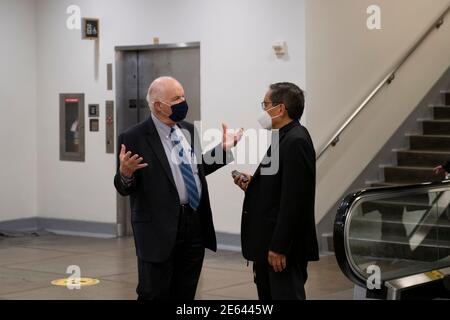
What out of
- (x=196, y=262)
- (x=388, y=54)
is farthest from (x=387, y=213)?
(x=388, y=54)

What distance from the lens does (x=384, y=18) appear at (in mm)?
11844

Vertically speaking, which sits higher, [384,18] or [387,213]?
[384,18]

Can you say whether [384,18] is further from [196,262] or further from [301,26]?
[196,262]

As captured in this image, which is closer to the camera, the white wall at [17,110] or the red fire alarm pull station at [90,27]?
the red fire alarm pull station at [90,27]

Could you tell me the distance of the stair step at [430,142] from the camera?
38.9 ft

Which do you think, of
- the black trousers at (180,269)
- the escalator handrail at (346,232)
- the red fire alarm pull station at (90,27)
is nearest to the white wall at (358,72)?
the red fire alarm pull station at (90,27)

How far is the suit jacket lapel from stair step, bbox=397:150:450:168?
653 cm

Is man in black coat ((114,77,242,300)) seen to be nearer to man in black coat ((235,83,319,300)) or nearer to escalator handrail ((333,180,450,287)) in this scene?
man in black coat ((235,83,319,300))

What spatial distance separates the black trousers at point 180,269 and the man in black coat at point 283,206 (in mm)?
340

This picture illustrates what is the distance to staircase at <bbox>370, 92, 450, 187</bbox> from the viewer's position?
37.7ft

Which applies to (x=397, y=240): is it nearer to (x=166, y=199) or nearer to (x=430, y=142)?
(x=166, y=199)

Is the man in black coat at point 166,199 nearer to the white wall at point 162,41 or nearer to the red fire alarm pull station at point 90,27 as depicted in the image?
the white wall at point 162,41

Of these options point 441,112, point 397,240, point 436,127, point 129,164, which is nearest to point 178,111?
point 129,164

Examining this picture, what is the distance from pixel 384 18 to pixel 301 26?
1.62 metres
